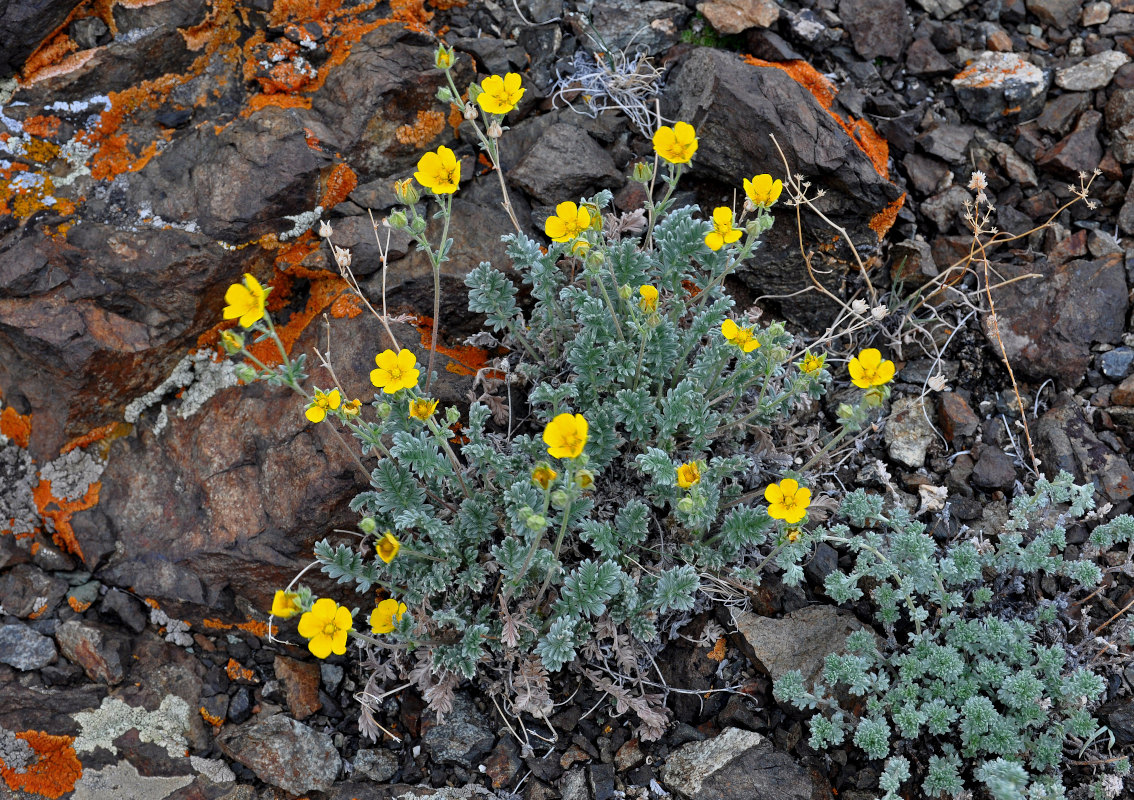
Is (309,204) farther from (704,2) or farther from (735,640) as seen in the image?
(735,640)

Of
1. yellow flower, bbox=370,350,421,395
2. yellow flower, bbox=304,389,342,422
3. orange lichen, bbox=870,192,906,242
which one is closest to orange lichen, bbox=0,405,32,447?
yellow flower, bbox=304,389,342,422

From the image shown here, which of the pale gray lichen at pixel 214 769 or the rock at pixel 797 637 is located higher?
the pale gray lichen at pixel 214 769

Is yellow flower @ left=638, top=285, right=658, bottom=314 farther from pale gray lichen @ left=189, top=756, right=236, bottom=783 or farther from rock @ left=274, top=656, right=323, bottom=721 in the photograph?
pale gray lichen @ left=189, top=756, right=236, bottom=783

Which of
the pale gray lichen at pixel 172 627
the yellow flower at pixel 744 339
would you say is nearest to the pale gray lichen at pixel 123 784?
the pale gray lichen at pixel 172 627

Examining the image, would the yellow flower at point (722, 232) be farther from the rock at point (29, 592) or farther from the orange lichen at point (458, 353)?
the rock at point (29, 592)

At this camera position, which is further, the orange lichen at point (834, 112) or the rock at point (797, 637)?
the orange lichen at point (834, 112)

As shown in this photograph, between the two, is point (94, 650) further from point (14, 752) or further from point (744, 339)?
point (744, 339)
